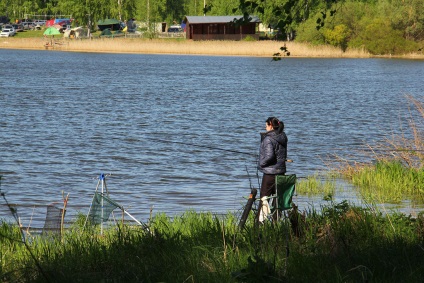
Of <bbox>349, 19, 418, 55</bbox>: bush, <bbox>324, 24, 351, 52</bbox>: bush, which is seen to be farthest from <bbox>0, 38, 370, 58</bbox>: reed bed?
<bbox>349, 19, 418, 55</bbox>: bush

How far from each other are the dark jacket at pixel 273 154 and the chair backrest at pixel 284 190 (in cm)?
187

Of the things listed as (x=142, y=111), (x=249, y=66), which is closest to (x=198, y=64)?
(x=249, y=66)

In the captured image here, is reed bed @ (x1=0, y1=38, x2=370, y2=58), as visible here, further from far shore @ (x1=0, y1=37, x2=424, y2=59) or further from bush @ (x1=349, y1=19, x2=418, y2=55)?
bush @ (x1=349, y1=19, x2=418, y2=55)

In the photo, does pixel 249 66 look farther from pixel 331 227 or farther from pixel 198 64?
pixel 331 227

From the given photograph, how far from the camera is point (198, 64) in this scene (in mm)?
79000

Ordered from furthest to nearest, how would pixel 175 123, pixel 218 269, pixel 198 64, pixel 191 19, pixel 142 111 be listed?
1. pixel 191 19
2. pixel 198 64
3. pixel 142 111
4. pixel 175 123
5. pixel 218 269

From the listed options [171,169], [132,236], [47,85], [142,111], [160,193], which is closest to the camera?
[132,236]

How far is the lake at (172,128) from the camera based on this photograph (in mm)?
16859

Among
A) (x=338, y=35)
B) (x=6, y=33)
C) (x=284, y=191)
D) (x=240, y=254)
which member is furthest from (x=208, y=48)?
(x=240, y=254)

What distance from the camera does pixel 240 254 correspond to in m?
7.81

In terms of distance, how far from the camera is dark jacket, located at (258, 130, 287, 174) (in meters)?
11.4

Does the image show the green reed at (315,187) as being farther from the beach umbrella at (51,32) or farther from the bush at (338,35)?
the beach umbrella at (51,32)

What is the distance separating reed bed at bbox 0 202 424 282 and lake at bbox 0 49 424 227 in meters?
2.45

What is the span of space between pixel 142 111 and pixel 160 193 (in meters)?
20.1
